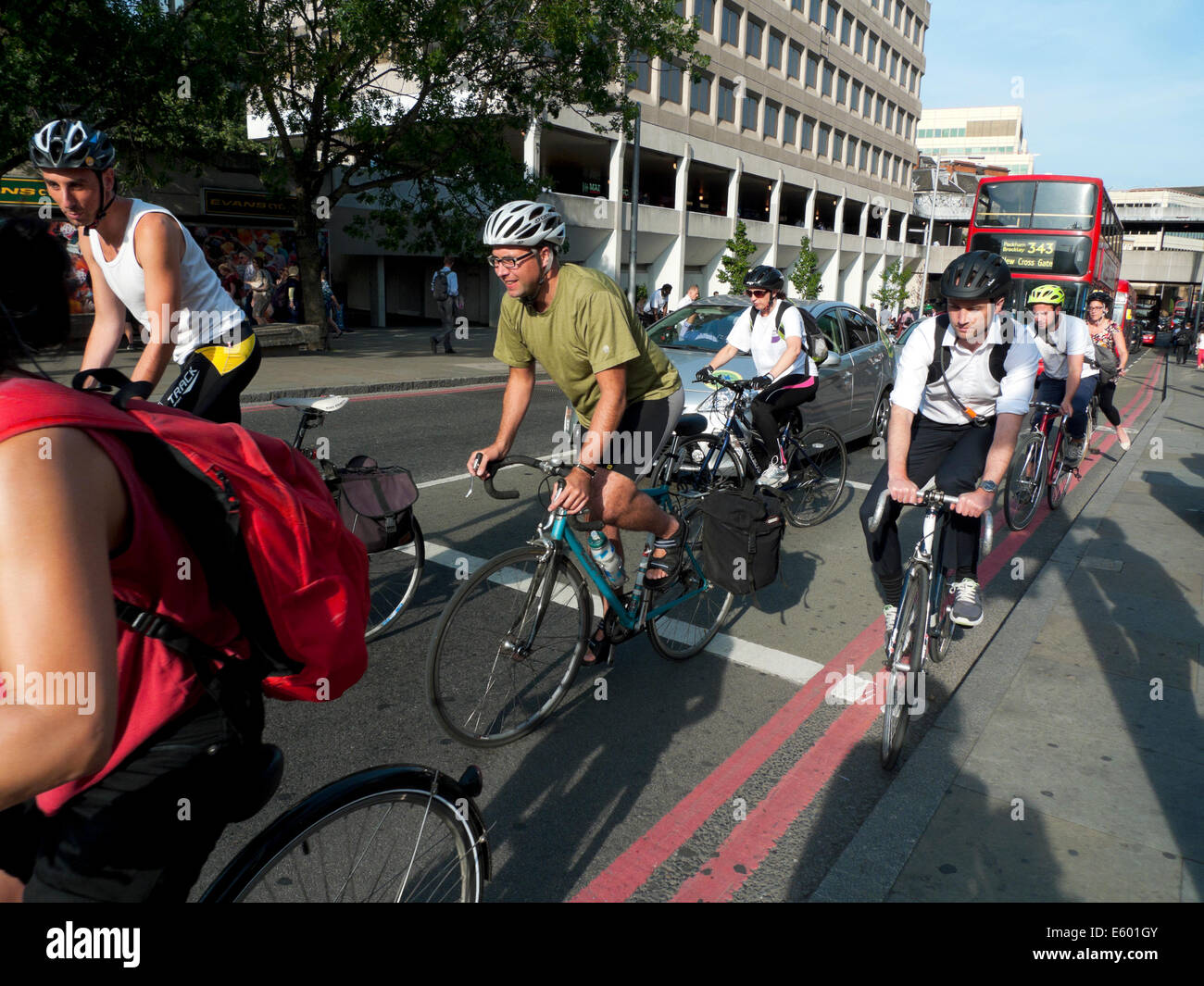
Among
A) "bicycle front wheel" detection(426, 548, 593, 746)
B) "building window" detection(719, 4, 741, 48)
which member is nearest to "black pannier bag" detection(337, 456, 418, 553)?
"bicycle front wheel" detection(426, 548, 593, 746)

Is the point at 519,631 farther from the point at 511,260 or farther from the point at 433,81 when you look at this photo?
the point at 433,81

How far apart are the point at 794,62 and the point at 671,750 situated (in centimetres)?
5184

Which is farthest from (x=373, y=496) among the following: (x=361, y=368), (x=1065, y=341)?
(x=361, y=368)

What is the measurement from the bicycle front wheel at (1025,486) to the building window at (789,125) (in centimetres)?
4465

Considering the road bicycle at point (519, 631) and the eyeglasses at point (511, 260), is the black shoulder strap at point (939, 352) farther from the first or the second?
the eyeglasses at point (511, 260)

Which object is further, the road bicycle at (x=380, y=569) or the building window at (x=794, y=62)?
the building window at (x=794, y=62)

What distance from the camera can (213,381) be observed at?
321cm

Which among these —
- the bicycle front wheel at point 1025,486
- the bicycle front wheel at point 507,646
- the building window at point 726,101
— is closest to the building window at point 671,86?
the building window at point 726,101

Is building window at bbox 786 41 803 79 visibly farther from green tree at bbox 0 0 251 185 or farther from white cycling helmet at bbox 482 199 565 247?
white cycling helmet at bbox 482 199 565 247

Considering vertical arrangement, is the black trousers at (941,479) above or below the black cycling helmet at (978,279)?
below

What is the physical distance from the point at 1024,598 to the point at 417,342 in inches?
784

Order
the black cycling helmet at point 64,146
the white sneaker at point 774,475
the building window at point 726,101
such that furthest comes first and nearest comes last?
the building window at point 726,101 < the white sneaker at point 774,475 < the black cycling helmet at point 64,146

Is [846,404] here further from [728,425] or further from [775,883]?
[775,883]

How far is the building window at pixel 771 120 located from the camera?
4606 centimetres
